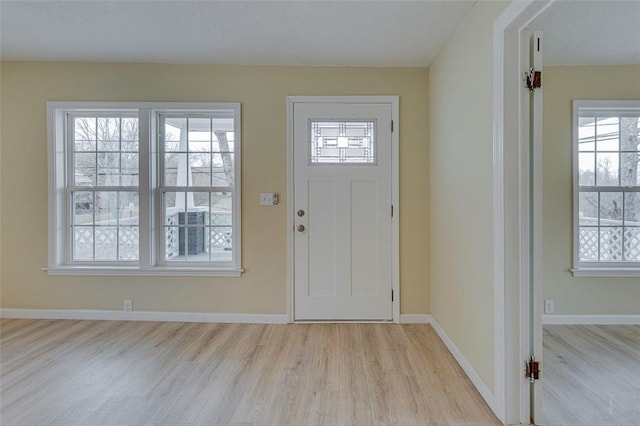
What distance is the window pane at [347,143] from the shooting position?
3221 mm

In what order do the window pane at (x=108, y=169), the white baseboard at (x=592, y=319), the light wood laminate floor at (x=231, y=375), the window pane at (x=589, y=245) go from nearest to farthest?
the light wood laminate floor at (x=231, y=375)
the white baseboard at (x=592, y=319)
the window pane at (x=589, y=245)
the window pane at (x=108, y=169)

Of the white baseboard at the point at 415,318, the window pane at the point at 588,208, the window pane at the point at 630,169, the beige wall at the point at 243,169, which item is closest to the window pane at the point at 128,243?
the beige wall at the point at 243,169

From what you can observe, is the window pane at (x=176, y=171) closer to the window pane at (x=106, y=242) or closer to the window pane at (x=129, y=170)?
the window pane at (x=129, y=170)

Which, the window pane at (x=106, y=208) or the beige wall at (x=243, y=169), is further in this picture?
the window pane at (x=106, y=208)

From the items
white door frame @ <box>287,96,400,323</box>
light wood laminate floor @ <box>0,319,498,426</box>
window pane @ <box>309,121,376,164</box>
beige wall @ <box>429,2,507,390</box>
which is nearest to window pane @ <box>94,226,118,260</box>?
light wood laminate floor @ <box>0,319,498,426</box>

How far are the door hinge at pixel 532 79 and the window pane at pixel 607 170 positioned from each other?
213 centimetres

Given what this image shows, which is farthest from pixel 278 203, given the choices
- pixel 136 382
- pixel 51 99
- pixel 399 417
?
pixel 51 99

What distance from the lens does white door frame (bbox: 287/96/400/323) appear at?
3199mm

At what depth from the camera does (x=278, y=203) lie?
10.6ft

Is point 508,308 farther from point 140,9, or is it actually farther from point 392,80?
point 140,9

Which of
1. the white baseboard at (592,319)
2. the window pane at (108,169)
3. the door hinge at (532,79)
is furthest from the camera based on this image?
the window pane at (108,169)

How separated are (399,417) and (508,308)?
0.82 meters

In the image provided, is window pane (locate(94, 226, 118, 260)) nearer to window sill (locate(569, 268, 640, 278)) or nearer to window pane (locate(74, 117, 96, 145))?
window pane (locate(74, 117, 96, 145))

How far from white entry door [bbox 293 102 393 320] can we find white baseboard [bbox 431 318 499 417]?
0.57 metres
